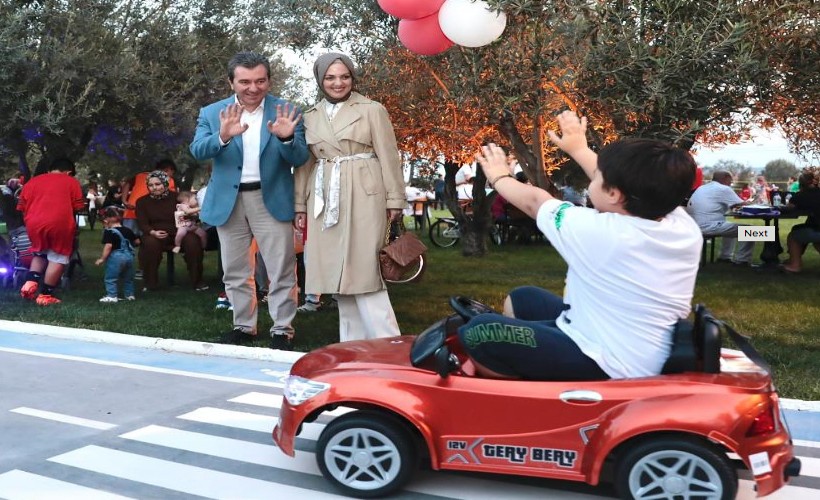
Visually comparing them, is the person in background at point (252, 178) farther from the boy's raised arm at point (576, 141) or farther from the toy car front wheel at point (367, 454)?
the toy car front wheel at point (367, 454)

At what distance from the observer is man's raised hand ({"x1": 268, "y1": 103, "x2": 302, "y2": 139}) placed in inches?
212

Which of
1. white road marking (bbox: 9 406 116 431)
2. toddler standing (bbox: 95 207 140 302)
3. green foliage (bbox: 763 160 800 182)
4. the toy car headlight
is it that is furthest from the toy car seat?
green foliage (bbox: 763 160 800 182)

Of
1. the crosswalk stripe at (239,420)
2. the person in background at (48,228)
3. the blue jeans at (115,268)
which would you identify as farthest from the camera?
the blue jeans at (115,268)

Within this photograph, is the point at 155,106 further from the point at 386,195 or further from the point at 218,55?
the point at 386,195

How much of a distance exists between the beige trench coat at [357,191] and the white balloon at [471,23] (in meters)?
0.83

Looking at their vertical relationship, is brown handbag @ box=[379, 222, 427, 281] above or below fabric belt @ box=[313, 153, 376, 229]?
below

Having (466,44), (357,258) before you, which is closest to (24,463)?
(357,258)

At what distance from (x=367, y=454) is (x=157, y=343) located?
11.6ft

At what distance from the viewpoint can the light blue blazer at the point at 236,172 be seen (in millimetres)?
5812

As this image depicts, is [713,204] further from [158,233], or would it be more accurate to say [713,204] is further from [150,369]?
[150,369]

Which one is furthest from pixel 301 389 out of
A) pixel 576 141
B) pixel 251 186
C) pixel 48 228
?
pixel 48 228

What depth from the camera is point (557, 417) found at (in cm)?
311

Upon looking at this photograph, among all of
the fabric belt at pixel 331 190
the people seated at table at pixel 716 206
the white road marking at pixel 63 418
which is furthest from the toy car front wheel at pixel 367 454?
the people seated at table at pixel 716 206

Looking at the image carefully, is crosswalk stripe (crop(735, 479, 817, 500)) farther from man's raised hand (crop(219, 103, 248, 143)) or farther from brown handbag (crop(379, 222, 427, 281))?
man's raised hand (crop(219, 103, 248, 143))
